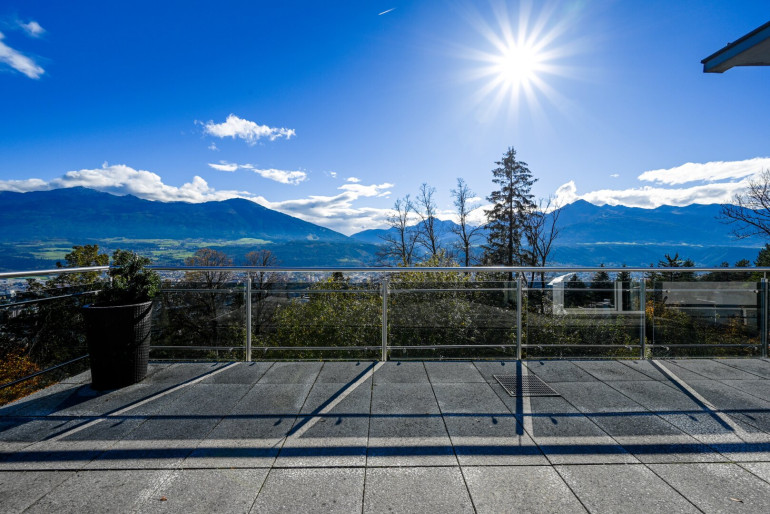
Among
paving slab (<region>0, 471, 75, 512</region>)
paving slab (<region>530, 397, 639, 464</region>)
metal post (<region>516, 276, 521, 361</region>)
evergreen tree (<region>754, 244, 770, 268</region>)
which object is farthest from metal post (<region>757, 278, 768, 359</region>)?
evergreen tree (<region>754, 244, 770, 268</region>)

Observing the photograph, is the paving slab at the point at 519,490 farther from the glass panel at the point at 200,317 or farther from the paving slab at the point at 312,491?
the glass panel at the point at 200,317

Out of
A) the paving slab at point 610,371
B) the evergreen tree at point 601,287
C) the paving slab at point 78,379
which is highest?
the evergreen tree at point 601,287

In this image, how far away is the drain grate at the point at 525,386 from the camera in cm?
316

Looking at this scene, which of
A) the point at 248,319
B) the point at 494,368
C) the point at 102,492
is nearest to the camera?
the point at 102,492

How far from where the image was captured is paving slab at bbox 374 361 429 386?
11.3 ft

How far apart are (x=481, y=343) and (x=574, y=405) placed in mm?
1620

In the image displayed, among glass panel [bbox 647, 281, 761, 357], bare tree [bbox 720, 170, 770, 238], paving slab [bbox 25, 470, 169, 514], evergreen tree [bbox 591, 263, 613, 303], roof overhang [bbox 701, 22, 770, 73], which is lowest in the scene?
paving slab [bbox 25, 470, 169, 514]

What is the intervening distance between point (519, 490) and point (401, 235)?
3443 centimetres

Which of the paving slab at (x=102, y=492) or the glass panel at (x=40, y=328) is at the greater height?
the glass panel at (x=40, y=328)

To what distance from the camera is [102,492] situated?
1.82 metres

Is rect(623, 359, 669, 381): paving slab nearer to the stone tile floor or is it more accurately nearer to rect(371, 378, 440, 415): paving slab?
the stone tile floor

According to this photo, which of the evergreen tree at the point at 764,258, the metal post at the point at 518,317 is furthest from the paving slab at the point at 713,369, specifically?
the evergreen tree at the point at 764,258

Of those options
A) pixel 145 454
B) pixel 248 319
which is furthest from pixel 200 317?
pixel 145 454

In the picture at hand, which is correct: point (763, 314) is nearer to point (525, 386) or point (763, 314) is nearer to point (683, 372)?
point (683, 372)
